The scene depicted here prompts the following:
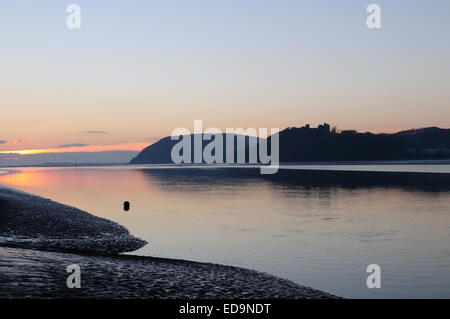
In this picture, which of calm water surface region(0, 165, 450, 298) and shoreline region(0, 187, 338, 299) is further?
calm water surface region(0, 165, 450, 298)

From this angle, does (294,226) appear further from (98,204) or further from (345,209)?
(98,204)

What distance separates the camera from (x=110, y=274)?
21.4 metres

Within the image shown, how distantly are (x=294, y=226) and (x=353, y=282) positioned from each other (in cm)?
2059

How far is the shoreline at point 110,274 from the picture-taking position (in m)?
18.1

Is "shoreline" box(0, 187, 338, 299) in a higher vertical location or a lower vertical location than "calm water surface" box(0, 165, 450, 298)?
higher

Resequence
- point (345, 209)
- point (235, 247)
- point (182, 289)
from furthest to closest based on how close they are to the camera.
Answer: point (345, 209)
point (235, 247)
point (182, 289)

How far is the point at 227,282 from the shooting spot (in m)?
22.0

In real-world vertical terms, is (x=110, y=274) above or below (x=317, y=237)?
above

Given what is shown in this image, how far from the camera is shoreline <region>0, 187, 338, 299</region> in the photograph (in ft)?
59.3

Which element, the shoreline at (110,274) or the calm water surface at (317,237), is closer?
the shoreline at (110,274)

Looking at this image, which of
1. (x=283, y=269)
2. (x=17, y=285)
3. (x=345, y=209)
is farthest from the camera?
(x=345, y=209)

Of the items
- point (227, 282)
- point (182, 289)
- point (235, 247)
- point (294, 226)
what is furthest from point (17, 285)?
point (294, 226)

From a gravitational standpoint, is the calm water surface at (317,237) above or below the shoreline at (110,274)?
below
